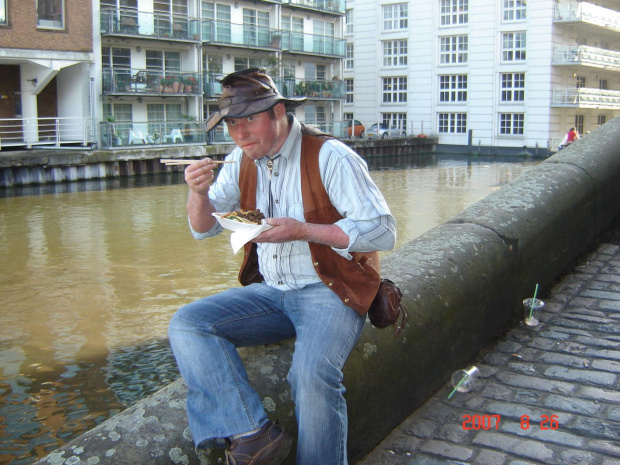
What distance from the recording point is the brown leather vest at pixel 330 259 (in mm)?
2867

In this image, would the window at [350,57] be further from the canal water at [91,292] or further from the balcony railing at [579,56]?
the canal water at [91,292]

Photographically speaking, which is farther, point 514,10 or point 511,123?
point 511,123

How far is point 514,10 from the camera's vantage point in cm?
4344

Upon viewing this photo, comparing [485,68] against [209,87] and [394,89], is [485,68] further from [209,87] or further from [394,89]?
[209,87]

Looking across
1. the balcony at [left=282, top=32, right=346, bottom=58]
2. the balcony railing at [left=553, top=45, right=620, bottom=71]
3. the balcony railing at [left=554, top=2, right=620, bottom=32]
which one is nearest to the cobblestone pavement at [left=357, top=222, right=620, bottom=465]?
the balcony at [left=282, top=32, right=346, bottom=58]

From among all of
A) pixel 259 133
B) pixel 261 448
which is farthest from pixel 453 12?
pixel 261 448

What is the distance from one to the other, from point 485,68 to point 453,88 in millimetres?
2805

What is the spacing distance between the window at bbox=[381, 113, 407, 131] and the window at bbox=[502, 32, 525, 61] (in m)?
7.77

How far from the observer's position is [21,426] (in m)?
6.32

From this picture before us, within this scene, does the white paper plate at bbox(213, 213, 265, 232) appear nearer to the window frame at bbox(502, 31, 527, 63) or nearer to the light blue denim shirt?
the light blue denim shirt

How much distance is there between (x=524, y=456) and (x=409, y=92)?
46.3 m

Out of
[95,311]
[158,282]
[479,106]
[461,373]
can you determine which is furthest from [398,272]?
[479,106]
